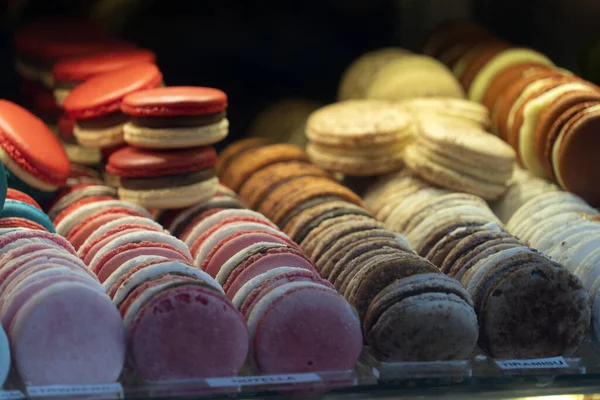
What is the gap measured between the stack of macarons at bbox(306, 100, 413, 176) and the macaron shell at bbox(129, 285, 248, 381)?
1.18 meters

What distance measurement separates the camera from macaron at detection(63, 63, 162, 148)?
2.80 meters

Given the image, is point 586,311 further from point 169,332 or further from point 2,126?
point 2,126

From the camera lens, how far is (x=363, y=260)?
227 centimetres

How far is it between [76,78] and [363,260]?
3.99ft

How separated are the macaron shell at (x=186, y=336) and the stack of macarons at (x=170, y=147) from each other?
0.79 m

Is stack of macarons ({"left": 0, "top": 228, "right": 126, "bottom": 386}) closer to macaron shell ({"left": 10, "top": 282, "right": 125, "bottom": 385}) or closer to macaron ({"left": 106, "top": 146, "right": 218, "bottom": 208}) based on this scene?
macaron shell ({"left": 10, "top": 282, "right": 125, "bottom": 385})

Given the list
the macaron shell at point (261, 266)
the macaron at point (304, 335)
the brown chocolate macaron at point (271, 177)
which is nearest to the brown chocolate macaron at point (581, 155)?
the brown chocolate macaron at point (271, 177)

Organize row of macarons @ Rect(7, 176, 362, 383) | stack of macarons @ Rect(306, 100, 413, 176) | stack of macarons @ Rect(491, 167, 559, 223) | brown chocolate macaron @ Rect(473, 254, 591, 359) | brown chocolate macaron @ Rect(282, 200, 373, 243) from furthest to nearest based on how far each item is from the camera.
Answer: stack of macarons @ Rect(306, 100, 413, 176), stack of macarons @ Rect(491, 167, 559, 223), brown chocolate macaron @ Rect(282, 200, 373, 243), brown chocolate macaron @ Rect(473, 254, 591, 359), row of macarons @ Rect(7, 176, 362, 383)

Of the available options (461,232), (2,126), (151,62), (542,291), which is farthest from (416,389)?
(151,62)

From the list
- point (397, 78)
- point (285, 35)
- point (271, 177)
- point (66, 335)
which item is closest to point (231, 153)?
point (271, 177)

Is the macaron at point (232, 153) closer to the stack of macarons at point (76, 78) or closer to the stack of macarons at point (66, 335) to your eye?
the stack of macarons at point (76, 78)

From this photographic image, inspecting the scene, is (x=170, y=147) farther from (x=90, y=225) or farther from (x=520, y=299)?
(x=520, y=299)

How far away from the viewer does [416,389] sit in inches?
76.0

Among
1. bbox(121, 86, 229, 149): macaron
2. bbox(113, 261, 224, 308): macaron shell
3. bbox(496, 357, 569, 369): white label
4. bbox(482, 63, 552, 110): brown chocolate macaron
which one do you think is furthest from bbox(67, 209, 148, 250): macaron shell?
bbox(482, 63, 552, 110): brown chocolate macaron
